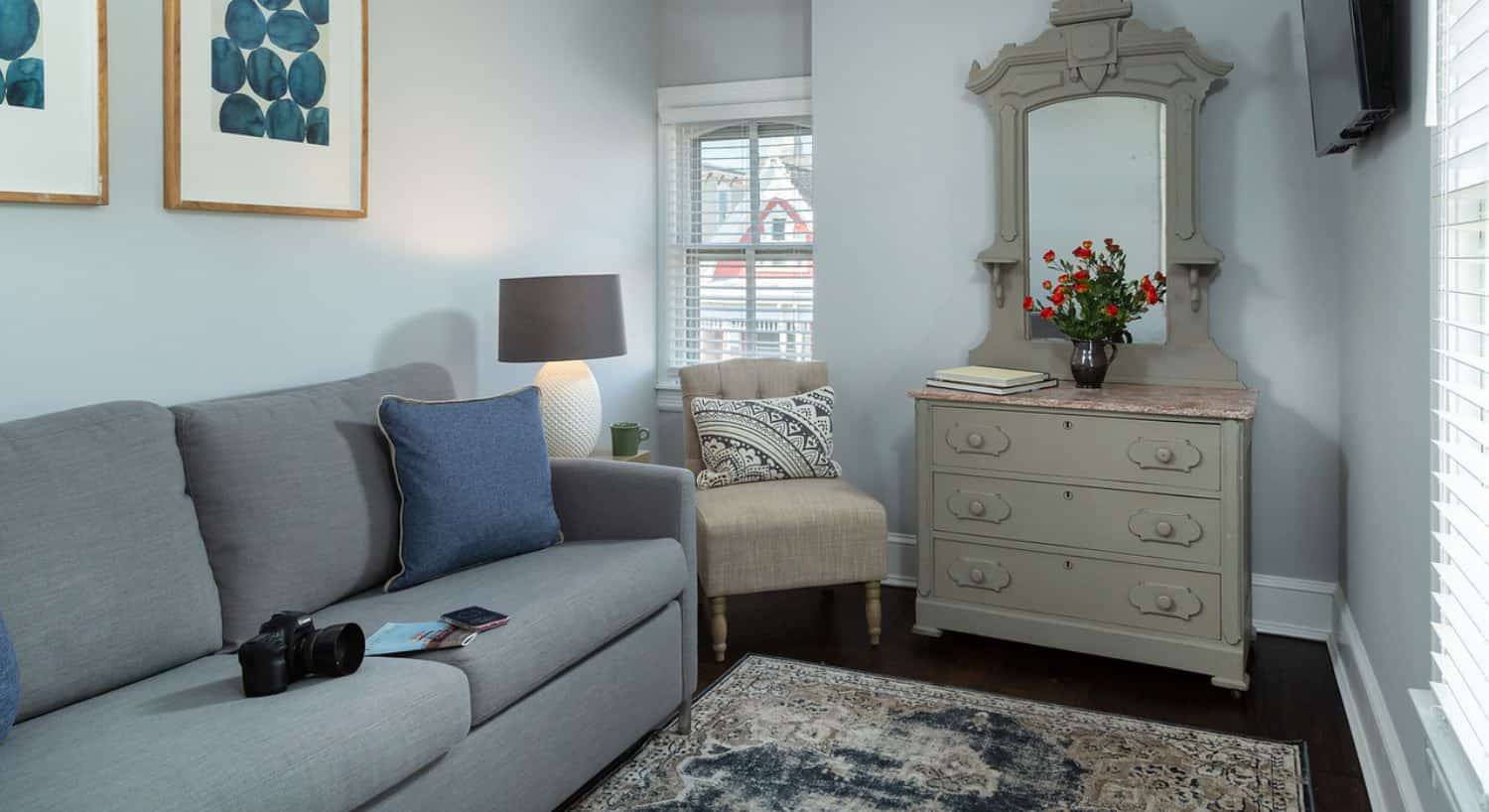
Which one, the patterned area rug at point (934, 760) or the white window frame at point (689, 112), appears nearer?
the patterned area rug at point (934, 760)

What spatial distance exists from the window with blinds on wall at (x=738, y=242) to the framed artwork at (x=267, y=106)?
5.91ft

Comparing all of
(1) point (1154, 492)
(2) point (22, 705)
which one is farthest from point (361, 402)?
(1) point (1154, 492)

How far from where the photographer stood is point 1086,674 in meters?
3.22

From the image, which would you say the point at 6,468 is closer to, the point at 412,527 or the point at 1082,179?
the point at 412,527

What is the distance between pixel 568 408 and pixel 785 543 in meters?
0.79

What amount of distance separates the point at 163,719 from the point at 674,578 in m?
1.27

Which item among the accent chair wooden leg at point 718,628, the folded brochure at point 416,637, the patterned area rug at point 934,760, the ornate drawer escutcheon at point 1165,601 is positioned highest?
the folded brochure at point 416,637

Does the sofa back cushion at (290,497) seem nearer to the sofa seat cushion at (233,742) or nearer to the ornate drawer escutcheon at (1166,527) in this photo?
the sofa seat cushion at (233,742)

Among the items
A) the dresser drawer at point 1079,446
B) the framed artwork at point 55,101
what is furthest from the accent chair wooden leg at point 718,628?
the framed artwork at point 55,101

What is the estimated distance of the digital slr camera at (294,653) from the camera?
1.81 m

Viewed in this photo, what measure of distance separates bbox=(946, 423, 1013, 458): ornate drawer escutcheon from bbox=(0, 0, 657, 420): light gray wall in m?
1.45

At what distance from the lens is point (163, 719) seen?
171 cm

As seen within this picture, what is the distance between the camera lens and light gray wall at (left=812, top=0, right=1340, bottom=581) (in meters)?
3.42

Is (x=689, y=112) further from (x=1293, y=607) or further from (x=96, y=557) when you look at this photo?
(x=96, y=557)
